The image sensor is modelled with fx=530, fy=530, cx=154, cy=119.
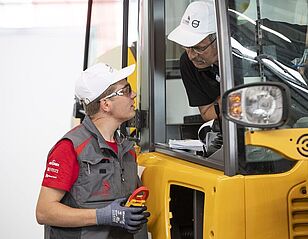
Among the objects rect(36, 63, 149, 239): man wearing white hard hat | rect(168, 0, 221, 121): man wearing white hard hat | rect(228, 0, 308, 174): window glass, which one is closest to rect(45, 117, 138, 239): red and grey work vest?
rect(36, 63, 149, 239): man wearing white hard hat

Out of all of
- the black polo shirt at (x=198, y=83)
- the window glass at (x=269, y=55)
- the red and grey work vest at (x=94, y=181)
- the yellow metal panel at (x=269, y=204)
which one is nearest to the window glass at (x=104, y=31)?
the black polo shirt at (x=198, y=83)

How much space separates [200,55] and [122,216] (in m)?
0.77

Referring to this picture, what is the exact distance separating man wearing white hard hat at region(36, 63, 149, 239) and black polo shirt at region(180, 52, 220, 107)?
1.24 feet

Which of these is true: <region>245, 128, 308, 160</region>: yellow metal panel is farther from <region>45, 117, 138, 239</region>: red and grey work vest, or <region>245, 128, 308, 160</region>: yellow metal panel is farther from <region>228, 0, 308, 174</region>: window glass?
<region>45, 117, 138, 239</region>: red and grey work vest

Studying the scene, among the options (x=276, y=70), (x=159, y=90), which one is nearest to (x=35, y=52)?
(x=159, y=90)

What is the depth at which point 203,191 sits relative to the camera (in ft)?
Result: 5.67

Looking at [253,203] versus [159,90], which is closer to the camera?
[253,203]

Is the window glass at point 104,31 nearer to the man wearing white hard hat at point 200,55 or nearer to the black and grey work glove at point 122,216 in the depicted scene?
the man wearing white hard hat at point 200,55

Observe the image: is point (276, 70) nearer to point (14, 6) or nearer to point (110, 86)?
point (110, 86)

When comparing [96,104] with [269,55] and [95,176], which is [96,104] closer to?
[95,176]

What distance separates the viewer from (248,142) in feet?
4.99

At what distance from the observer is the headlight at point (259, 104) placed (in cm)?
137

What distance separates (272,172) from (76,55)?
3785 mm

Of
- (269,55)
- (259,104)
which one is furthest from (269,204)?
(269,55)
